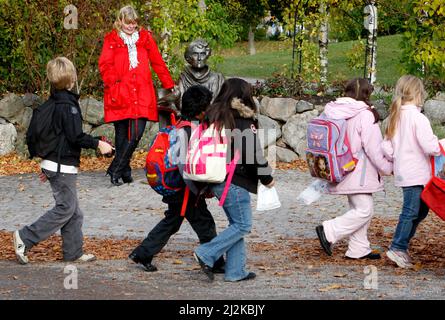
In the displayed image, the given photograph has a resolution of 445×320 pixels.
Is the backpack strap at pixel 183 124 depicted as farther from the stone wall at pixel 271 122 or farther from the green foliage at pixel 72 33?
the green foliage at pixel 72 33

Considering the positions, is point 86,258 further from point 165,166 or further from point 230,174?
point 230,174

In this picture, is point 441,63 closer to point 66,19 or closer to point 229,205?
point 66,19

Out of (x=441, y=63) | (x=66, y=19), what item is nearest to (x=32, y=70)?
(x=66, y=19)

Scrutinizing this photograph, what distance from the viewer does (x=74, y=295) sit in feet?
21.8

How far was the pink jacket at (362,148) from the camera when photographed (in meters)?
7.86

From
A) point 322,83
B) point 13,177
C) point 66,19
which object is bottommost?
point 13,177

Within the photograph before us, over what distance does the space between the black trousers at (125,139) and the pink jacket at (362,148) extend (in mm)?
4091

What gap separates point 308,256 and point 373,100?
21.9ft

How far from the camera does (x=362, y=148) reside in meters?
7.93

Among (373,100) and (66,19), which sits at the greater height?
(66,19)

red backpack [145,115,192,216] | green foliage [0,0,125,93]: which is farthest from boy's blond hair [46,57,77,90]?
green foliage [0,0,125,93]

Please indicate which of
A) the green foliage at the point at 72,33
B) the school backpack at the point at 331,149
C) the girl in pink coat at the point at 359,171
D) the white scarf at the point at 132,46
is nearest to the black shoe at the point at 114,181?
the white scarf at the point at 132,46

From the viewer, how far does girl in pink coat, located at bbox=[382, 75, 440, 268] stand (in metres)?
7.61

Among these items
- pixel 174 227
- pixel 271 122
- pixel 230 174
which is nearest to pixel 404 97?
pixel 230 174
